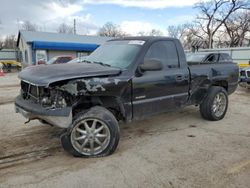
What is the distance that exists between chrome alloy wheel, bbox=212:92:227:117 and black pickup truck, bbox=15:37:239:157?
2.56 feet

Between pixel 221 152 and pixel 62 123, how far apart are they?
2.67 metres

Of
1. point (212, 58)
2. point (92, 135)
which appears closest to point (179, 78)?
point (92, 135)

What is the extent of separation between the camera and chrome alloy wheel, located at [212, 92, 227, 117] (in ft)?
19.4

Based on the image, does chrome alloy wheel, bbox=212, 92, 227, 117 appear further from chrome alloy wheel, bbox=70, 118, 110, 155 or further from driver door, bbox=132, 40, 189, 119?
chrome alloy wheel, bbox=70, 118, 110, 155

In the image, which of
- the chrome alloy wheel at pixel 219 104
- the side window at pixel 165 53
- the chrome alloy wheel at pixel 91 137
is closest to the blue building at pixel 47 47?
the chrome alloy wheel at pixel 219 104

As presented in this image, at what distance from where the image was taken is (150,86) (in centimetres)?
436

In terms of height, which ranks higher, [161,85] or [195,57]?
[195,57]

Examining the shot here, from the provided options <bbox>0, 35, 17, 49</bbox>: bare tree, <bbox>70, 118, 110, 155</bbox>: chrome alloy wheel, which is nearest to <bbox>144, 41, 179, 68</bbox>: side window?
<bbox>70, 118, 110, 155</bbox>: chrome alloy wheel

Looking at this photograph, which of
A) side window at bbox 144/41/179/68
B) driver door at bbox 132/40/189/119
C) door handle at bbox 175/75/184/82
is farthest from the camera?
door handle at bbox 175/75/184/82

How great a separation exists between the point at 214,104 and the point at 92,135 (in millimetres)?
3428

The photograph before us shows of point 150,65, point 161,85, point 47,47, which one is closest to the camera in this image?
point 150,65

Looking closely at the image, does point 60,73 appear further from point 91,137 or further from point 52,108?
point 91,137

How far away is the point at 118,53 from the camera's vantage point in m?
4.59

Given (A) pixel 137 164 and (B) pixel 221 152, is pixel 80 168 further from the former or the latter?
(B) pixel 221 152
